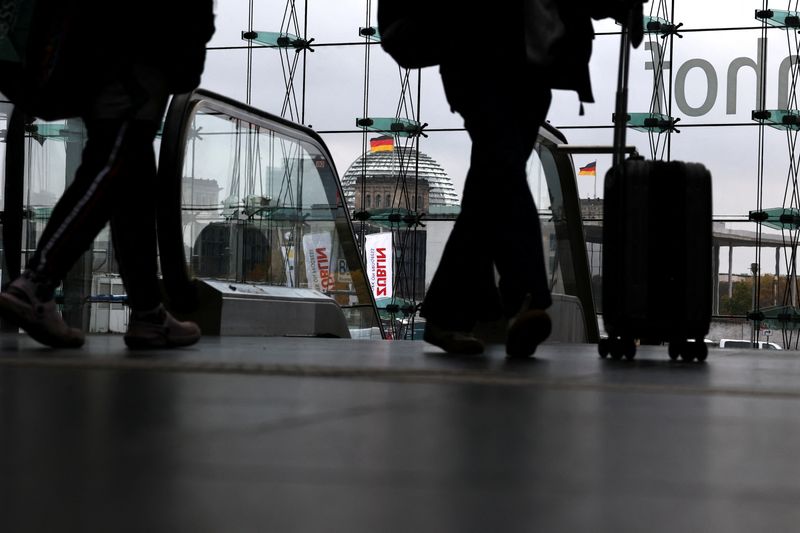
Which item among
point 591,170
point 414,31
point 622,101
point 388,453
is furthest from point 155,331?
point 591,170

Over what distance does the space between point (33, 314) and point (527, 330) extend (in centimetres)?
108

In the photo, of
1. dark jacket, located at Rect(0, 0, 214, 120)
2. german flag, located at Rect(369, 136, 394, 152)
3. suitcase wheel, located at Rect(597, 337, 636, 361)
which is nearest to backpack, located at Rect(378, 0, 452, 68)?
dark jacket, located at Rect(0, 0, 214, 120)

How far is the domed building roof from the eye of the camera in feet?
71.5

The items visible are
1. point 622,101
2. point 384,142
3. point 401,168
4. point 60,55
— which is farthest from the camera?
point 384,142

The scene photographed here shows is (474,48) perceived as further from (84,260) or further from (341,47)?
(341,47)

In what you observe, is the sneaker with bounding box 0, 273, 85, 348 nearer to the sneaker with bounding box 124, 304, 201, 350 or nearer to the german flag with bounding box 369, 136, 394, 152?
the sneaker with bounding box 124, 304, 201, 350

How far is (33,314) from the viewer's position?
8.90 feet

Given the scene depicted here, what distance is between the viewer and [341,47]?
22516 mm

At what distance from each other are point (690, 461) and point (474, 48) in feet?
7.10

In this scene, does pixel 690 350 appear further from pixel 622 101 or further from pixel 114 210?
pixel 114 210

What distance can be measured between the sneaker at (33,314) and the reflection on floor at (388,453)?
75 cm

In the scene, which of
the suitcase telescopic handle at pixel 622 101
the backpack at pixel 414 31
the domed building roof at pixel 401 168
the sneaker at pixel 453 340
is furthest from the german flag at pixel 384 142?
the sneaker at pixel 453 340

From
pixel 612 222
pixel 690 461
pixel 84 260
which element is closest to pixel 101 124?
pixel 612 222

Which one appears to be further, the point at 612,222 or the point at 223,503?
the point at 612,222
